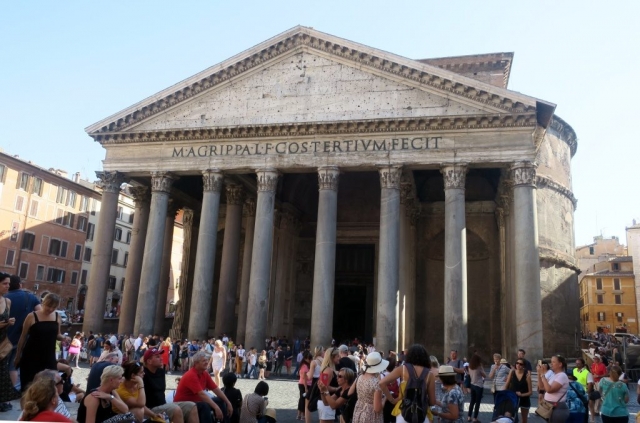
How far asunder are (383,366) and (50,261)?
108 ft

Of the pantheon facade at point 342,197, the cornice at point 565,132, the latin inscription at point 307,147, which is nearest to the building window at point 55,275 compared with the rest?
the pantheon facade at point 342,197

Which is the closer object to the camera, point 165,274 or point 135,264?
point 135,264

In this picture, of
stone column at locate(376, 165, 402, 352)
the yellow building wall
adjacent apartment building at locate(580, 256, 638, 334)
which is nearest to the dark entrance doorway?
stone column at locate(376, 165, 402, 352)

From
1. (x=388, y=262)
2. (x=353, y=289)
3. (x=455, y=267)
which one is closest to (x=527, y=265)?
(x=455, y=267)

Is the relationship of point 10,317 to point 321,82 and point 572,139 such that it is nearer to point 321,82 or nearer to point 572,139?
point 321,82

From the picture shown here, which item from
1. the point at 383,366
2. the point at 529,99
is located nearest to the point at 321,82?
the point at 529,99

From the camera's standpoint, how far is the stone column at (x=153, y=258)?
18.0m

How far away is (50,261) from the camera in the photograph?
3325cm

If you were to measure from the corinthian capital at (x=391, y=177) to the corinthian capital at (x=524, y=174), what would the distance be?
3500 millimetres

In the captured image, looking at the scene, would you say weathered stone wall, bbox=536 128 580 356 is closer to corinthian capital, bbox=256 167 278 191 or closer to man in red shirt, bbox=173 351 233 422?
corinthian capital, bbox=256 167 278 191

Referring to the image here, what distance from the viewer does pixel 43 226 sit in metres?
32.5

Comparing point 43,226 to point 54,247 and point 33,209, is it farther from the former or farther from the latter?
point 54,247

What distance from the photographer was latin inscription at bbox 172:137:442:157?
17.2 meters

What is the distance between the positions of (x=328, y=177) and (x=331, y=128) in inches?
64.0
